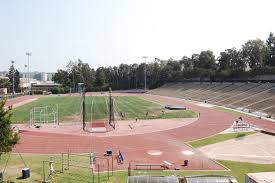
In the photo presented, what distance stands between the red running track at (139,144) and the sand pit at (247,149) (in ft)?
5.88

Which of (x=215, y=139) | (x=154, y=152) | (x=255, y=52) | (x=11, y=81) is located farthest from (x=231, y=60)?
(x=11, y=81)

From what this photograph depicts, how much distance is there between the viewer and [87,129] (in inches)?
1674

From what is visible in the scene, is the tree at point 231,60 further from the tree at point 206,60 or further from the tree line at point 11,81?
the tree line at point 11,81

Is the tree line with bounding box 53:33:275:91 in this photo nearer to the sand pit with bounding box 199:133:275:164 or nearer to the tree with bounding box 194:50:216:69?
the tree with bounding box 194:50:216:69

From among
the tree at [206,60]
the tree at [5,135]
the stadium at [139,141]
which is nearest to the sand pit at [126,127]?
the stadium at [139,141]

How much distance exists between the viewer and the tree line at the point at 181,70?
9588 centimetres

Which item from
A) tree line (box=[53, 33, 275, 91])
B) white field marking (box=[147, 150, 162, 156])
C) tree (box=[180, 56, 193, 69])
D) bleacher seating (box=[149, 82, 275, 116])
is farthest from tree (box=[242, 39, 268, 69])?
white field marking (box=[147, 150, 162, 156])

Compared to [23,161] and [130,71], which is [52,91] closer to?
[130,71]

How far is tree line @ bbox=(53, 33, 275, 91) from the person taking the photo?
315 feet

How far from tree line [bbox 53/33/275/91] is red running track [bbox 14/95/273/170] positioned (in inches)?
2094

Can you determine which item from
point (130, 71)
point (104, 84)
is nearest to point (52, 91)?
point (104, 84)

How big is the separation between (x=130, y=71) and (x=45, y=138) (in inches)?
4439

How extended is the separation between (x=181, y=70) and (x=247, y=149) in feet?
343

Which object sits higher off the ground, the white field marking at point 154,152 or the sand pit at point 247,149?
the sand pit at point 247,149
